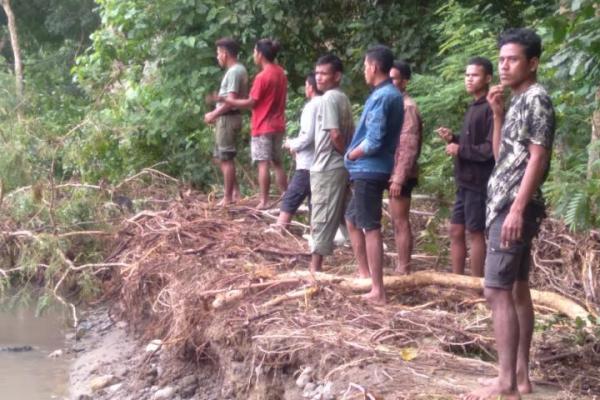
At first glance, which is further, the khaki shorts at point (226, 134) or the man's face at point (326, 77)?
the khaki shorts at point (226, 134)

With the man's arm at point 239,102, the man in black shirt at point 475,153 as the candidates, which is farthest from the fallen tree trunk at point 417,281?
the man's arm at point 239,102

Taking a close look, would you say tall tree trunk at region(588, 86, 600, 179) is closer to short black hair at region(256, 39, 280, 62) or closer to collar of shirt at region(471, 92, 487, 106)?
collar of shirt at region(471, 92, 487, 106)

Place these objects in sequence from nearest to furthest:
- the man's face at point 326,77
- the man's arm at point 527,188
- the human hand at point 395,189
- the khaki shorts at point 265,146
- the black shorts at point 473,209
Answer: the man's arm at point 527,188
the black shorts at point 473,209
the man's face at point 326,77
the human hand at point 395,189
the khaki shorts at point 265,146

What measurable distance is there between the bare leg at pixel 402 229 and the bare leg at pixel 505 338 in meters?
2.71

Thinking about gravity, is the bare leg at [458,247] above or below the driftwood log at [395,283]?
above

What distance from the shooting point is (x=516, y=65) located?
14.4 ft

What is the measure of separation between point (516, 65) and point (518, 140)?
353 millimetres

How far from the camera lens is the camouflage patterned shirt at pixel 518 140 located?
4293 mm

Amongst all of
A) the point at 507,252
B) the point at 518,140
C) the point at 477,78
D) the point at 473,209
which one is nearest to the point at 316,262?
the point at 473,209

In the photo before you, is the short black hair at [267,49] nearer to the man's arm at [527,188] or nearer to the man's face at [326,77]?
the man's face at [326,77]

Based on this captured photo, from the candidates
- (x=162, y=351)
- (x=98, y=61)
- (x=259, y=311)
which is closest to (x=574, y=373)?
(x=259, y=311)

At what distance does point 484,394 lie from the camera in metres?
4.48

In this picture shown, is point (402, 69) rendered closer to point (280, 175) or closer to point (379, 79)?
point (379, 79)

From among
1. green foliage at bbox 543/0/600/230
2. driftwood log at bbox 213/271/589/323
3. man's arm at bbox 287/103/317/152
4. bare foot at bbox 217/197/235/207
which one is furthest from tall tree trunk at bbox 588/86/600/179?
bare foot at bbox 217/197/235/207
